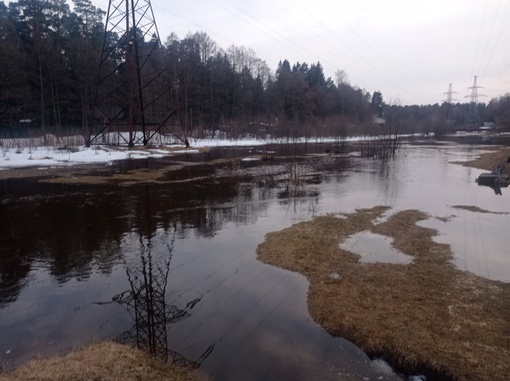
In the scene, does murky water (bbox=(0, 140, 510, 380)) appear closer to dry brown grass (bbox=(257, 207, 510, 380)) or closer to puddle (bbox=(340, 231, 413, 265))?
dry brown grass (bbox=(257, 207, 510, 380))

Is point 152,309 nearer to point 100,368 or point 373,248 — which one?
point 100,368

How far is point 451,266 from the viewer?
27.5 ft

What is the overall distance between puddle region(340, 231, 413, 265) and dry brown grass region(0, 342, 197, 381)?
18.2 feet

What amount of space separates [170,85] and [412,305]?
1770 inches

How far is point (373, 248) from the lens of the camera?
9.82 metres

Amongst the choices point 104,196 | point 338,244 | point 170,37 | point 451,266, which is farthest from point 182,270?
point 170,37

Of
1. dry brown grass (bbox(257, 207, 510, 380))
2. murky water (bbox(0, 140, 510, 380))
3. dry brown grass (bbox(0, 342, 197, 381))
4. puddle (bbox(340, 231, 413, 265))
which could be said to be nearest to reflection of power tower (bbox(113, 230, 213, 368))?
murky water (bbox(0, 140, 510, 380))

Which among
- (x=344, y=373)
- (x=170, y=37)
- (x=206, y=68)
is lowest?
(x=344, y=373)

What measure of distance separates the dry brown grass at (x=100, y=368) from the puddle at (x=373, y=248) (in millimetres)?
5543

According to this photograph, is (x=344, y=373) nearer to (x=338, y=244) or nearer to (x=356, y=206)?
(x=338, y=244)

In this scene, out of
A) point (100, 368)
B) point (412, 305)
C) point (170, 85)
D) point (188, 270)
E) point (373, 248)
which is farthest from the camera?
point (170, 85)

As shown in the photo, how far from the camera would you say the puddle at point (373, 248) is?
898 cm

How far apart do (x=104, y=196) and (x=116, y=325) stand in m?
11.5

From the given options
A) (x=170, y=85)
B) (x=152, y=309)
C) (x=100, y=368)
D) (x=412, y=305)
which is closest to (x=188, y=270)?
(x=152, y=309)
